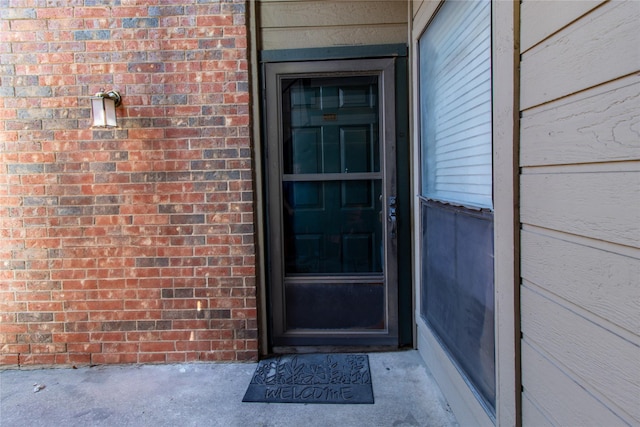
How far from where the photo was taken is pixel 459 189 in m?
1.92

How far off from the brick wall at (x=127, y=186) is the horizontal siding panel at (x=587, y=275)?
5.94ft

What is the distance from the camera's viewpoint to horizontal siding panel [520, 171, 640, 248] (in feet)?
2.72

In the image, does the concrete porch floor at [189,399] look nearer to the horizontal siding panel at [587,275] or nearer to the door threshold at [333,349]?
the door threshold at [333,349]

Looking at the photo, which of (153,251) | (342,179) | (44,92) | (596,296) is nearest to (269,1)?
(342,179)

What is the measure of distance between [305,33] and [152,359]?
2.51m

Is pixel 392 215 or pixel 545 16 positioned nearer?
pixel 545 16

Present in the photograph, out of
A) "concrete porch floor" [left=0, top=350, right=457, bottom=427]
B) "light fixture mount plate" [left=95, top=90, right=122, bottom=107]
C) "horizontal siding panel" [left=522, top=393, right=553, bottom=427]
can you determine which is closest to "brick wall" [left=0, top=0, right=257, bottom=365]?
"light fixture mount plate" [left=95, top=90, right=122, bottom=107]

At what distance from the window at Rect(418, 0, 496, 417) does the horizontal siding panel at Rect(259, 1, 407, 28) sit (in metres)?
0.37

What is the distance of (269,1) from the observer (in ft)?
8.49

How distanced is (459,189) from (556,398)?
3.48ft

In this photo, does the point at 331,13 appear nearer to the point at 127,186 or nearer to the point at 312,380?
the point at 127,186

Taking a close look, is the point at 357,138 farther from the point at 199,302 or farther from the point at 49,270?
the point at 49,270

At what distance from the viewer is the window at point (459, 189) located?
1.58 metres

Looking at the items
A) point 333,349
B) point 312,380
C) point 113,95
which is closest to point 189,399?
point 312,380
